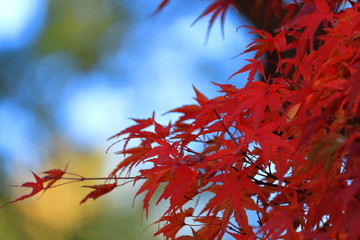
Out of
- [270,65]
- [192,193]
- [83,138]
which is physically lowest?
[192,193]

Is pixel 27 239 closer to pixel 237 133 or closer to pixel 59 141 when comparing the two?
pixel 59 141

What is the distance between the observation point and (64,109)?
→ 206 inches

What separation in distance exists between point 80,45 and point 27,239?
6.89ft

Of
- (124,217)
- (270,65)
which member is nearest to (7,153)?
(124,217)

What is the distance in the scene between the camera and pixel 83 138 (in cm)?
497

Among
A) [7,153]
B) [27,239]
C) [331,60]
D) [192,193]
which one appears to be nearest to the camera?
[331,60]

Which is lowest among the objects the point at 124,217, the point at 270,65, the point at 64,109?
the point at 270,65

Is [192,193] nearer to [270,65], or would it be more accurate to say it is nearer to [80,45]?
[270,65]

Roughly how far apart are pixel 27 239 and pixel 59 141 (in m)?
1.02

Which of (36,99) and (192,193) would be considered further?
(36,99)

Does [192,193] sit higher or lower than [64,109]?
lower

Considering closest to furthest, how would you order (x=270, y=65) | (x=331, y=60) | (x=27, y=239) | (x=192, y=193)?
1. (x=331, y=60)
2. (x=192, y=193)
3. (x=270, y=65)
4. (x=27, y=239)

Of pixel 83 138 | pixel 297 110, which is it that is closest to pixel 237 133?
pixel 297 110

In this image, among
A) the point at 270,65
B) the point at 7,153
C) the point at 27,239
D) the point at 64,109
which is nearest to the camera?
the point at 270,65
